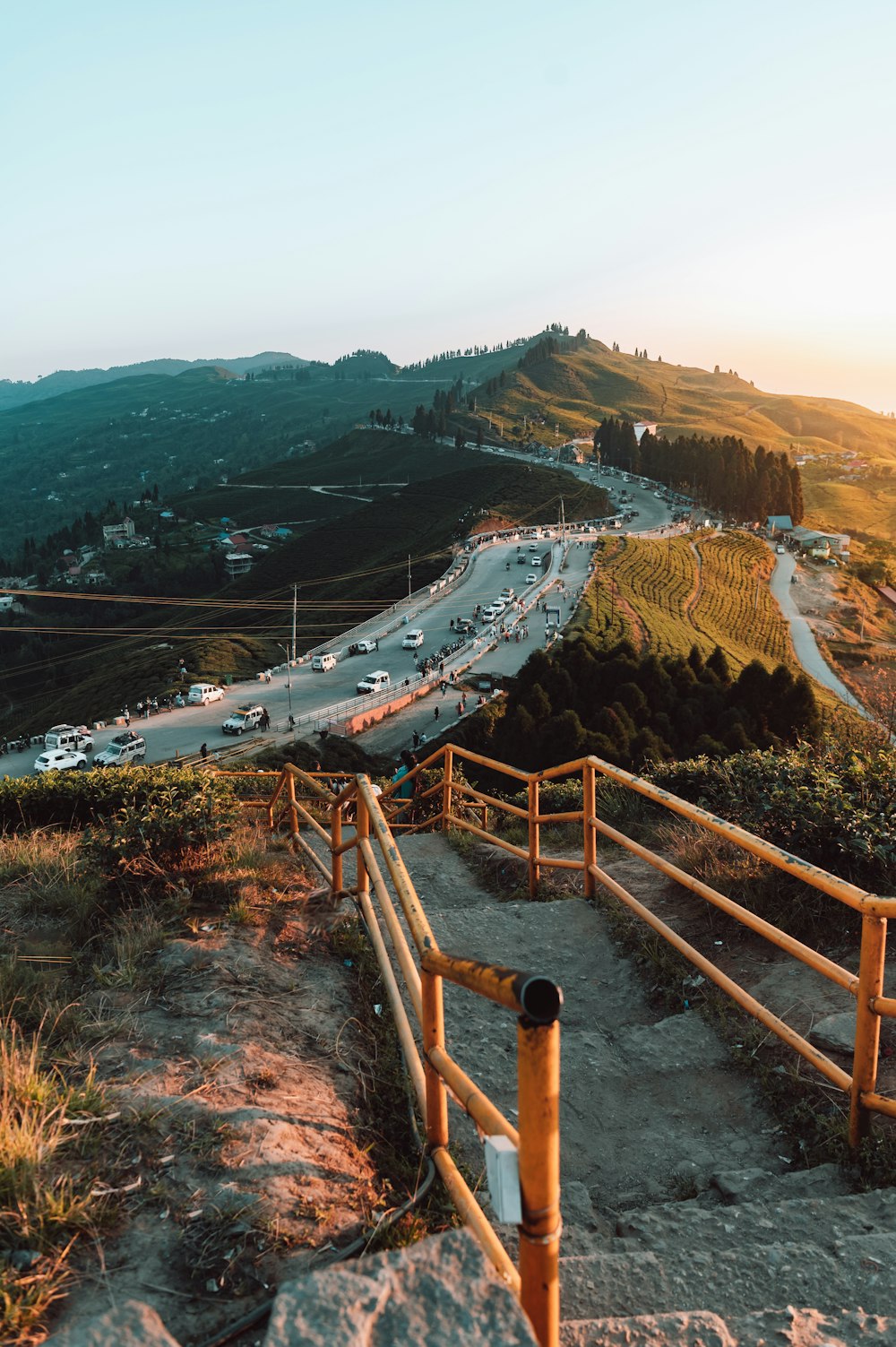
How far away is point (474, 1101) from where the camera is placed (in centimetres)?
225

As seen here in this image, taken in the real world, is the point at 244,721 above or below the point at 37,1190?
below

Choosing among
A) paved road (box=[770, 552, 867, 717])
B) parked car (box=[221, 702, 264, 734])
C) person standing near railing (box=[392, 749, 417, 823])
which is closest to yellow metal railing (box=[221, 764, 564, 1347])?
person standing near railing (box=[392, 749, 417, 823])

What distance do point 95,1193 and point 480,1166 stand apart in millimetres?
1438

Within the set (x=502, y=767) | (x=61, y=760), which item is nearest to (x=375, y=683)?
(x=61, y=760)

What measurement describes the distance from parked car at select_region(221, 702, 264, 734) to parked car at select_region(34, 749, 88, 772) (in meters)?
5.94

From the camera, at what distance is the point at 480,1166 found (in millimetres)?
3250

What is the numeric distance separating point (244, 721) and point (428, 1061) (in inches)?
1499

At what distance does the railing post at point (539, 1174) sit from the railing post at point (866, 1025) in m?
1.46

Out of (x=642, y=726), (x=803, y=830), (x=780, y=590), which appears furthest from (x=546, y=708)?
(x=780, y=590)

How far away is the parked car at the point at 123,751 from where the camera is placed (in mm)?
36069

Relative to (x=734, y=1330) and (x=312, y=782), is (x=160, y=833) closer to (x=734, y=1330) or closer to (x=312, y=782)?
(x=312, y=782)

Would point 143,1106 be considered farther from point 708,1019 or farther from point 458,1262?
point 708,1019

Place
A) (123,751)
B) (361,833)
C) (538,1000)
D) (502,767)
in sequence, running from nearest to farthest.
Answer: (538,1000) < (361,833) < (502,767) < (123,751)

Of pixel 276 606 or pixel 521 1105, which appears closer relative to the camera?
pixel 521 1105
